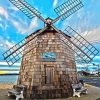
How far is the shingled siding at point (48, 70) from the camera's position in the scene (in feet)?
72.2

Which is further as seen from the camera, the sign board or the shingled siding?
the sign board

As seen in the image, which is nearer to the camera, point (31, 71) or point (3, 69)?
point (31, 71)

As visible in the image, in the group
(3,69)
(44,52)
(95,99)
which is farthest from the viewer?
(3,69)

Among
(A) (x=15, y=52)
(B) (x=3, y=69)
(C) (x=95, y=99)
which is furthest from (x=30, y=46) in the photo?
(B) (x=3, y=69)

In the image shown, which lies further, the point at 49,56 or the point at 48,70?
the point at 49,56

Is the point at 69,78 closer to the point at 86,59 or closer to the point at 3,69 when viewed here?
the point at 86,59

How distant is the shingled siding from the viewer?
22000mm

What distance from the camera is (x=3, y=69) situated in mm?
134000

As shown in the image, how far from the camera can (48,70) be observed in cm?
2228

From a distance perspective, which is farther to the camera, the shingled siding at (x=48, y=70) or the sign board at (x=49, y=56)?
the sign board at (x=49, y=56)

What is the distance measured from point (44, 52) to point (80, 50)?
3.32 metres

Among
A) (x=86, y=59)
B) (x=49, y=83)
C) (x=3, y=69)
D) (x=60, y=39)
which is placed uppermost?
(x=3, y=69)

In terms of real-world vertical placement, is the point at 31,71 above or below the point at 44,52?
below

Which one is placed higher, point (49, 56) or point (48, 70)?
A: point (49, 56)
